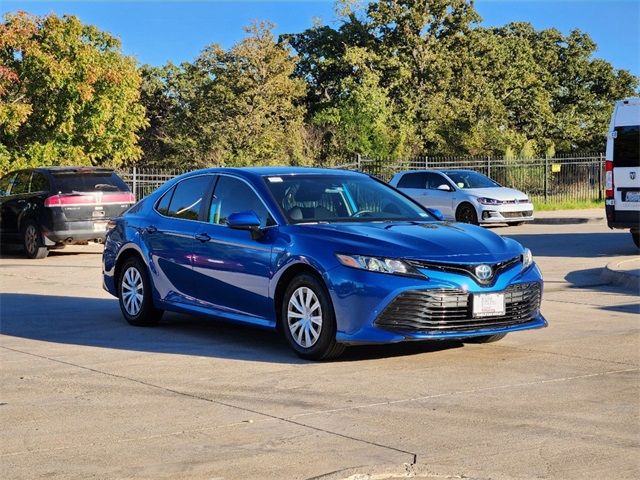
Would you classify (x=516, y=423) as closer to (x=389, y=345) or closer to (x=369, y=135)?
(x=389, y=345)

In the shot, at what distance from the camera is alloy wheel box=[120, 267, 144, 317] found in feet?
35.0

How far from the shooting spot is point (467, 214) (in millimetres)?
27422

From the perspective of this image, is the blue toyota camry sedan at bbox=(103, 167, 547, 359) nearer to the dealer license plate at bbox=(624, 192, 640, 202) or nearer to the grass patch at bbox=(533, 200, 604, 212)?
the dealer license plate at bbox=(624, 192, 640, 202)

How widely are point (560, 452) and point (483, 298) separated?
274 centimetres

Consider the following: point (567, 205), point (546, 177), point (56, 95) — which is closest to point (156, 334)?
point (56, 95)

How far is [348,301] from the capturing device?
8.20 meters

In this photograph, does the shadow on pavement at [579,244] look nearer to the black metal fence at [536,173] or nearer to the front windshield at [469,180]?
the front windshield at [469,180]

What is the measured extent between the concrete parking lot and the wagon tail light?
824 centimetres

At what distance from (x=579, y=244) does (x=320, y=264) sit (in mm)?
13639

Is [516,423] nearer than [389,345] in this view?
Yes

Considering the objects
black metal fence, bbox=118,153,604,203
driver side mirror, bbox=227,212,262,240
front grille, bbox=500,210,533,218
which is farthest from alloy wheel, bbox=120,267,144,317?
black metal fence, bbox=118,153,604,203

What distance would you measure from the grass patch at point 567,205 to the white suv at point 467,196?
854cm

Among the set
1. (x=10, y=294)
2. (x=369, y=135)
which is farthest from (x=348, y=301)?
(x=369, y=135)

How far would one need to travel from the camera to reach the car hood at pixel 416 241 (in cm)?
831
